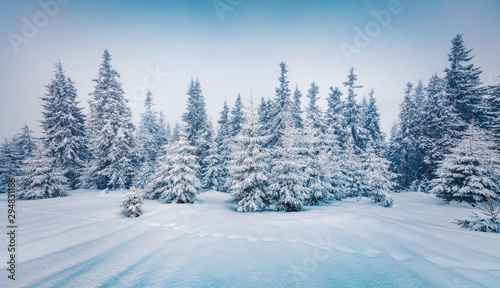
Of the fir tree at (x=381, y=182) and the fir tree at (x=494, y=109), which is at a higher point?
the fir tree at (x=494, y=109)

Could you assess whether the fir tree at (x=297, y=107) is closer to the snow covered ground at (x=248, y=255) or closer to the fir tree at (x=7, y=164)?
the snow covered ground at (x=248, y=255)

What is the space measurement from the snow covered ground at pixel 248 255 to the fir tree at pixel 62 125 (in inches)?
677

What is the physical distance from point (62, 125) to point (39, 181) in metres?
10.8

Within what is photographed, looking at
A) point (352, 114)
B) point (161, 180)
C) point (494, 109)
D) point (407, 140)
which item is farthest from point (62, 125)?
point (494, 109)

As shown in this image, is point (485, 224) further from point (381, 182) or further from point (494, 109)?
point (494, 109)

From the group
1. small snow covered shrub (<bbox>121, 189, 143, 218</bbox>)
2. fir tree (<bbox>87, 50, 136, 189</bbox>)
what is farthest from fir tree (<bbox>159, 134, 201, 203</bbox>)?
fir tree (<bbox>87, 50, 136, 189</bbox>)

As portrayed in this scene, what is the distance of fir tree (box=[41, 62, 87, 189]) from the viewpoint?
2080cm

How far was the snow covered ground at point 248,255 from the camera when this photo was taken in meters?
3.73

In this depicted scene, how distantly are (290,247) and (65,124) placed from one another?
91.4ft

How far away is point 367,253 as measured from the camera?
16.8 feet

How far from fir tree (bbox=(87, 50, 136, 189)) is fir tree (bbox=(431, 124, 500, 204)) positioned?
1130 inches

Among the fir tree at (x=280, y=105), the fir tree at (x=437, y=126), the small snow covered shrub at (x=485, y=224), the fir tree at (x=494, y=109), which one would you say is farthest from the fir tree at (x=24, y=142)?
the fir tree at (x=494, y=109)

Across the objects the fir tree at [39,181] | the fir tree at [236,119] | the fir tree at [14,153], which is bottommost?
the fir tree at [39,181]

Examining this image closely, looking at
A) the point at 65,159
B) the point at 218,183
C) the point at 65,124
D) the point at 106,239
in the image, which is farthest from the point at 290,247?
the point at 65,124
